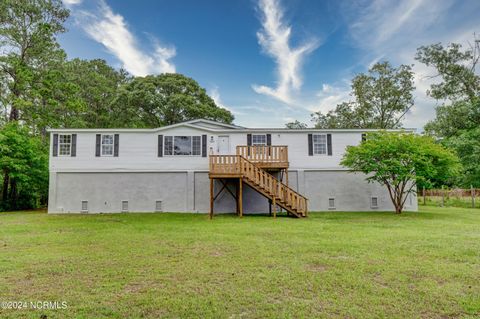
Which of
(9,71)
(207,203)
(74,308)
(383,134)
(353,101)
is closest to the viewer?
(74,308)

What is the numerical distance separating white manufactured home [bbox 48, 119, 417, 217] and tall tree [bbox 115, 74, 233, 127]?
12.9 metres

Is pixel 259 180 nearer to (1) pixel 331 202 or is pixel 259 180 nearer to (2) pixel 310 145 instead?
(2) pixel 310 145

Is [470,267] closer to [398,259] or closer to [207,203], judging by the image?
[398,259]

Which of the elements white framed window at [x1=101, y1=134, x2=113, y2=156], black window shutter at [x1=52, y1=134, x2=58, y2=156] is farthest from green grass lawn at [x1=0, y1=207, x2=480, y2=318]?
black window shutter at [x1=52, y1=134, x2=58, y2=156]

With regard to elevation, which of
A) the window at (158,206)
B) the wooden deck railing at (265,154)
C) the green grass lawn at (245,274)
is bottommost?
the green grass lawn at (245,274)

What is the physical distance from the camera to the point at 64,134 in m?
16.0

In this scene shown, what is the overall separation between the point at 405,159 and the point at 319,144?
Answer: 4.38 m

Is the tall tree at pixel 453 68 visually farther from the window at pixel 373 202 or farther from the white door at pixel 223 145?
the white door at pixel 223 145

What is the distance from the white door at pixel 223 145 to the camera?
16.2m

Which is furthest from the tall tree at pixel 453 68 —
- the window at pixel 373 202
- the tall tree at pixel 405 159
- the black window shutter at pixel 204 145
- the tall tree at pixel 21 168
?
the tall tree at pixel 21 168

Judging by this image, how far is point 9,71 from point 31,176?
777cm

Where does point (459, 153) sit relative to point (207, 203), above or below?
above

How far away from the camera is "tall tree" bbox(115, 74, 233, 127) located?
2831cm

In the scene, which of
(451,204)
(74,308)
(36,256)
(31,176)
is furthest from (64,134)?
(451,204)
